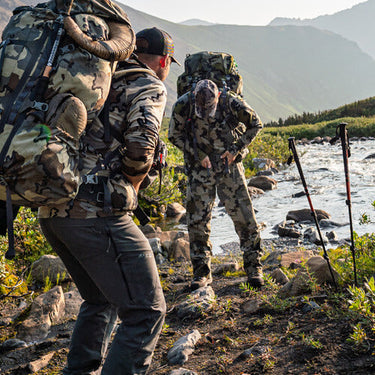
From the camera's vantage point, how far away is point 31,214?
6980mm

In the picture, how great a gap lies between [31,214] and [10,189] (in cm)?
508

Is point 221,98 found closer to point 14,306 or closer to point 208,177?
point 208,177

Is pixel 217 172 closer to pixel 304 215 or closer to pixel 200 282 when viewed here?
pixel 200 282

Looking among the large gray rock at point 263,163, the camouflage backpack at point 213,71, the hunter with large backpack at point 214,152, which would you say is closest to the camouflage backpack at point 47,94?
the hunter with large backpack at point 214,152

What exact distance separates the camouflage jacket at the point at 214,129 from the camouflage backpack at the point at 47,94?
3.08 meters

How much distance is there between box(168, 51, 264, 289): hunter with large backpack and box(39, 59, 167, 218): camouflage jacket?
2654mm

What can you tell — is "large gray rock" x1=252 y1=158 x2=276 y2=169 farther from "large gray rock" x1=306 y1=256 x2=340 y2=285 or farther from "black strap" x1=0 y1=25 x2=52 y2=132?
"black strap" x1=0 y1=25 x2=52 y2=132

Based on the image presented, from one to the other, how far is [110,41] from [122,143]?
1.89 ft

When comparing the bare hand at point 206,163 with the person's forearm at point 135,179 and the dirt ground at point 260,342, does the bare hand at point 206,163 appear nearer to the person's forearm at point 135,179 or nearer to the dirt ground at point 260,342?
the dirt ground at point 260,342

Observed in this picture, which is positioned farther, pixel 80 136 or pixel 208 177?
pixel 208 177

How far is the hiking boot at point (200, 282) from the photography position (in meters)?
5.26

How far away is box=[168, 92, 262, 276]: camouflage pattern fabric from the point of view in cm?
523

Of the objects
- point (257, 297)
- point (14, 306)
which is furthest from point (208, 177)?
point (14, 306)

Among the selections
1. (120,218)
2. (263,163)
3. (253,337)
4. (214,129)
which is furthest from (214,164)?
(263,163)
